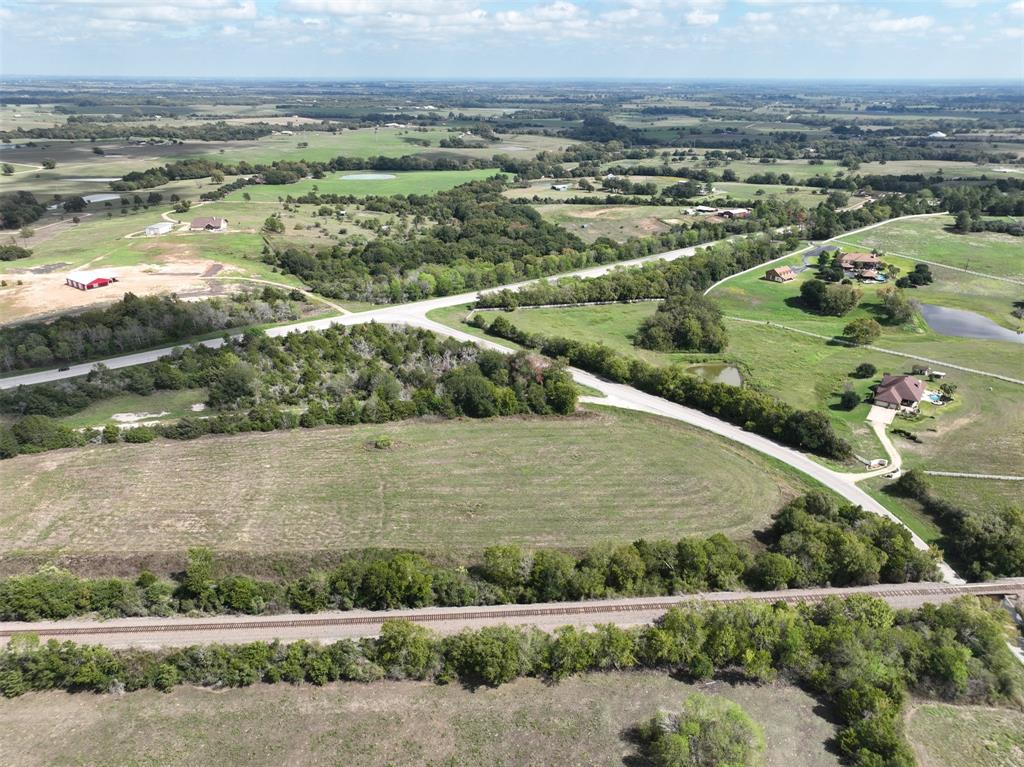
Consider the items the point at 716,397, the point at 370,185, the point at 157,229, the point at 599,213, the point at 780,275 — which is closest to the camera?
the point at 716,397

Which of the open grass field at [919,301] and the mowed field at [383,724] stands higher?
the open grass field at [919,301]

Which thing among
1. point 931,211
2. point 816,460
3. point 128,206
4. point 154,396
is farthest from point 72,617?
point 931,211

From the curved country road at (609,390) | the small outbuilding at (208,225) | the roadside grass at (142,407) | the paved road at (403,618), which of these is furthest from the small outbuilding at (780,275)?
the small outbuilding at (208,225)

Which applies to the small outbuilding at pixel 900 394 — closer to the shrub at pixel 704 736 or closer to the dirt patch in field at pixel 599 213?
the shrub at pixel 704 736

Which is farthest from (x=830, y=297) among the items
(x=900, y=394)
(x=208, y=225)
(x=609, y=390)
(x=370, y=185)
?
(x=370, y=185)

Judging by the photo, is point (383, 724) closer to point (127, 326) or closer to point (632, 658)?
point (632, 658)

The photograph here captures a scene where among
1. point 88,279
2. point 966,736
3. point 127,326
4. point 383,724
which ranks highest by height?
point 88,279
